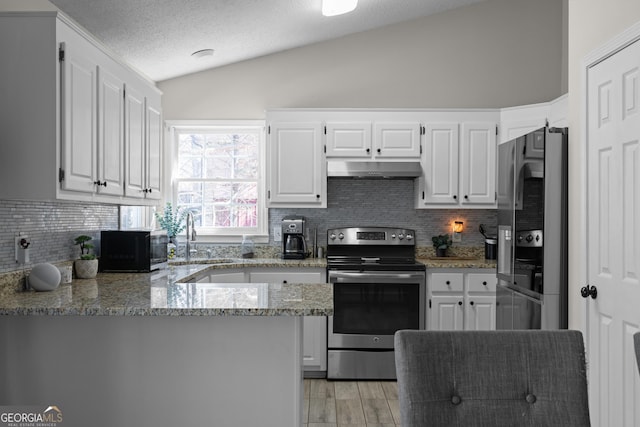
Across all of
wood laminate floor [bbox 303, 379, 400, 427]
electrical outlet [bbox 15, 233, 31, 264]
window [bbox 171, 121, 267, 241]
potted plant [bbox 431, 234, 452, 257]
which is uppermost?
window [bbox 171, 121, 267, 241]

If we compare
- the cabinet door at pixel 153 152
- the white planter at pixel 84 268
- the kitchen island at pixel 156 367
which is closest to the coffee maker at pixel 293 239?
the cabinet door at pixel 153 152

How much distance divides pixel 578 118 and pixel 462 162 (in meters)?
1.67

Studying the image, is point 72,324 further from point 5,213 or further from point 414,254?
point 414,254

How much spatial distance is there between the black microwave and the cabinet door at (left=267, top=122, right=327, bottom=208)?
52.1 inches

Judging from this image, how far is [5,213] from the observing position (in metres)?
2.58

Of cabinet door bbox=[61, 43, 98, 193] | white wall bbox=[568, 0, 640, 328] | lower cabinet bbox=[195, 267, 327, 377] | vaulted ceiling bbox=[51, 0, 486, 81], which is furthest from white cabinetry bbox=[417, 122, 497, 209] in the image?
cabinet door bbox=[61, 43, 98, 193]

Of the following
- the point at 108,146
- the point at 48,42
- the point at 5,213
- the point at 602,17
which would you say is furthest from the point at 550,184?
the point at 5,213

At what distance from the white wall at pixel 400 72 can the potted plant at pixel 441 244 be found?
3.84ft

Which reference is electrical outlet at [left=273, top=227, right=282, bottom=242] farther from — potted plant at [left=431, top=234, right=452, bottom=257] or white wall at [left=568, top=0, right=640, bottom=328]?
white wall at [left=568, top=0, right=640, bottom=328]

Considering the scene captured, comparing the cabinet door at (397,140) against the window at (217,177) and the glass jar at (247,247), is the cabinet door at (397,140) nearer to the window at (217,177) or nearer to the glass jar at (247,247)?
the window at (217,177)

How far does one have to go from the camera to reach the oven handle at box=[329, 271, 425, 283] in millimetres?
4141

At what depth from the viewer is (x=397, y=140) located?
446cm

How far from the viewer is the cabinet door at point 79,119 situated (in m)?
2.36

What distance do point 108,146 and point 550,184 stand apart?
2.35 metres
